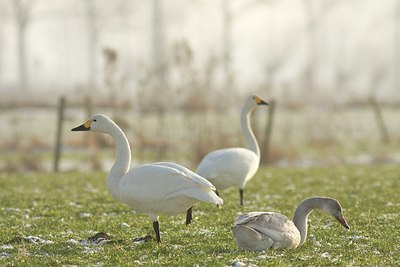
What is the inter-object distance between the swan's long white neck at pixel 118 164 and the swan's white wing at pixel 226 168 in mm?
2778

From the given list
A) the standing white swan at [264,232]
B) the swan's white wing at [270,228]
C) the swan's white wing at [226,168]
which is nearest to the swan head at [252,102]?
the swan's white wing at [226,168]

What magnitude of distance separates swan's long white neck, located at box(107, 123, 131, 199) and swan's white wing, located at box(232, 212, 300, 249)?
1622 mm

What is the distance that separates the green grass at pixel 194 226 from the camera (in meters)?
7.59

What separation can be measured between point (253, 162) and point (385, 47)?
355 feet

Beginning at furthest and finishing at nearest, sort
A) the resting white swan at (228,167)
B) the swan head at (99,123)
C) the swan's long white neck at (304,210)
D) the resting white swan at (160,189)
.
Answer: the resting white swan at (228,167) < the swan head at (99,123) < the swan's long white neck at (304,210) < the resting white swan at (160,189)

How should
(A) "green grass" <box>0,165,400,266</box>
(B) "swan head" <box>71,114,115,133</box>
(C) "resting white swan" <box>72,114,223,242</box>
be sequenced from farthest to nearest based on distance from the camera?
1. (B) "swan head" <box>71,114,115,133</box>
2. (C) "resting white swan" <box>72,114,223,242</box>
3. (A) "green grass" <box>0,165,400,266</box>

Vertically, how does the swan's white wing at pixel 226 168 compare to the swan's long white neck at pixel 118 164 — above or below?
below

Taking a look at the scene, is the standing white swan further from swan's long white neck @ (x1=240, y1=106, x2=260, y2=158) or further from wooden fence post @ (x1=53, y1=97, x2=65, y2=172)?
wooden fence post @ (x1=53, y1=97, x2=65, y2=172)

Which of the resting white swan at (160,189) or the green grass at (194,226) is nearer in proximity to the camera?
the green grass at (194,226)

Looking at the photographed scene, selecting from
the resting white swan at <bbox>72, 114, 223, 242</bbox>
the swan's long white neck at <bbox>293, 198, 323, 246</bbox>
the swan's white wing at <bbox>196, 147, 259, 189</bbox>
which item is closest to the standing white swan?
the swan's long white neck at <bbox>293, 198, 323, 246</bbox>

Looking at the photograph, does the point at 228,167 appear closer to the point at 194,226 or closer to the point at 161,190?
the point at 194,226

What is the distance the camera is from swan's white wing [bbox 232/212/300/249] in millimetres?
7777

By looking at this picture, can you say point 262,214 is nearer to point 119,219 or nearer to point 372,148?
point 119,219

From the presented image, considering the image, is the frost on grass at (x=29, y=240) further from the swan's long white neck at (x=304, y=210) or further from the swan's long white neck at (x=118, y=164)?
the swan's long white neck at (x=304, y=210)
